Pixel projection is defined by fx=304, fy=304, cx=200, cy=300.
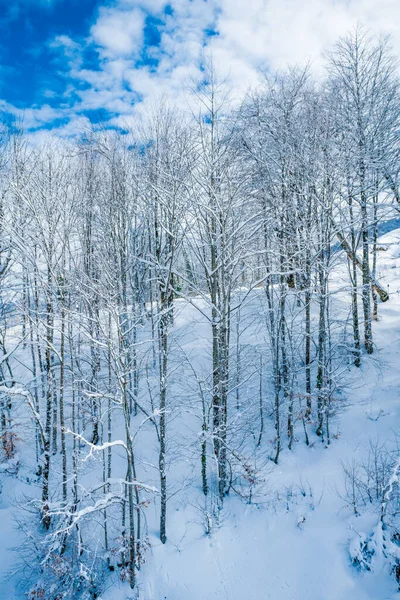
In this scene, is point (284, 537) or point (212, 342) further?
point (212, 342)

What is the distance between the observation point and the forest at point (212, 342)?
8.12 m

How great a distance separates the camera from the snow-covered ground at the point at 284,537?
732 centimetres

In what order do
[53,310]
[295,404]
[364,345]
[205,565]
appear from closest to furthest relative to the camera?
[205,565], [53,310], [295,404], [364,345]

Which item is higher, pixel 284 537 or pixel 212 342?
pixel 212 342

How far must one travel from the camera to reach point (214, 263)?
9781mm

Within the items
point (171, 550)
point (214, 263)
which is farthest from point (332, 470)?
point (214, 263)

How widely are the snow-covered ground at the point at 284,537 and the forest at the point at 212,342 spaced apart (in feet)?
0.23

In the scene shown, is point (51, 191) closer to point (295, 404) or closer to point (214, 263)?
point (214, 263)

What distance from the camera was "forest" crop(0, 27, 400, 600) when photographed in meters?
8.12

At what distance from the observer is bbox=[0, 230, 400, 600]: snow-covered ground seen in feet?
24.0

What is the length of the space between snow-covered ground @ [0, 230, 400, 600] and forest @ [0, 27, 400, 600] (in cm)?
7

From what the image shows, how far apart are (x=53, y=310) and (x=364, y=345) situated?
12.4 meters

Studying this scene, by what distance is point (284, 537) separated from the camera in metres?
8.31

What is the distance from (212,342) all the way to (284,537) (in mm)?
5738
